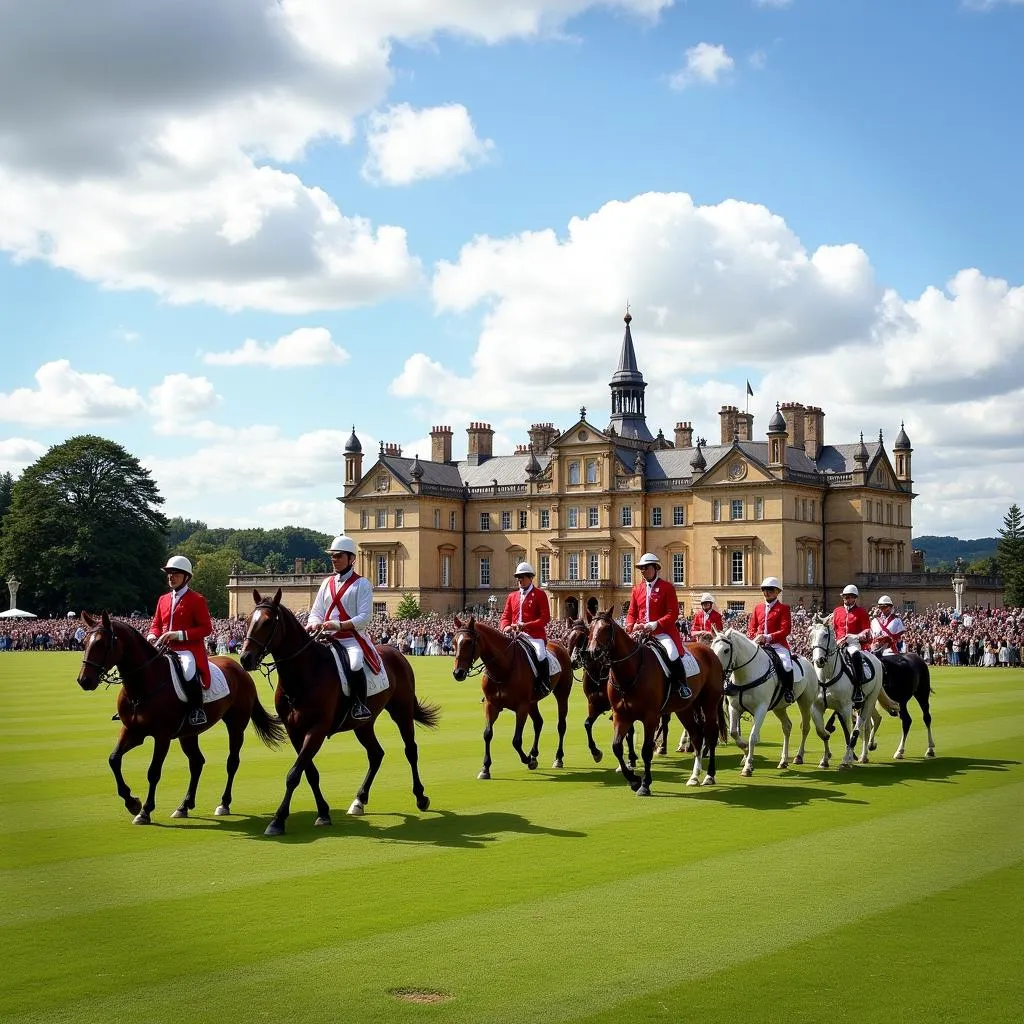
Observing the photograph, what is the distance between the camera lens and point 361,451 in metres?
90.6

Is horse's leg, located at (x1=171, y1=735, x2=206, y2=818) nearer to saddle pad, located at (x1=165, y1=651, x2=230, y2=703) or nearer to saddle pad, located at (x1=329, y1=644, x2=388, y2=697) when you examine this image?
saddle pad, located at (x1=165, y1=651, x2=230, y2=703)

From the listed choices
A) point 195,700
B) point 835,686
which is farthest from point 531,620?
point 195,700

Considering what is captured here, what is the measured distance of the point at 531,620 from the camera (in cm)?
1658

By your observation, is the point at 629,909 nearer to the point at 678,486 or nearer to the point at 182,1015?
the point at 182,1015

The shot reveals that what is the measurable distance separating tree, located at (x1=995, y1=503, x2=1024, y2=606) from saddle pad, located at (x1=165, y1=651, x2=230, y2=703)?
76.9 metres

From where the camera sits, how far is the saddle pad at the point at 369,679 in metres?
12.0

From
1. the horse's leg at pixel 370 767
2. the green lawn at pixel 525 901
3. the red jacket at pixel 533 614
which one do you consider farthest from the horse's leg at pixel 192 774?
the red jacket at pixel 533 614

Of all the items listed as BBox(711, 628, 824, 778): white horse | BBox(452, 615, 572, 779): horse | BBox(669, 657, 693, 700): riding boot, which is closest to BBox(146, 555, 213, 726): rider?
BBox(452, 615, 572, 779): horse

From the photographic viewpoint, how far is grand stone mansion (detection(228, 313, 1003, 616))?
2906 inches

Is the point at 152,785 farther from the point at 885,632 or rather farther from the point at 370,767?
the point at 885,632

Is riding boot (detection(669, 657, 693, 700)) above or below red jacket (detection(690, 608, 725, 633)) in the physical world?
below

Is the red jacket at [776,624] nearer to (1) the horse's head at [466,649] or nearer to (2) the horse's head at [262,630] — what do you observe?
(1) the horse's head at [466,649]

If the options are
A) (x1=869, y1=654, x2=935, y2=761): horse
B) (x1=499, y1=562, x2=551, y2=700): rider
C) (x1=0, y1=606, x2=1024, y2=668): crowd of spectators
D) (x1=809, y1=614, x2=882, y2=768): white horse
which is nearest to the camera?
(x1=809, y1=614, x2=882, y2=768): white horse

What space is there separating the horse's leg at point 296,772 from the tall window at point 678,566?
68.0 meters
